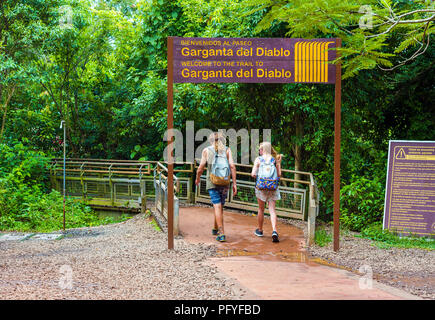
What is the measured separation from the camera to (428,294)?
526cm

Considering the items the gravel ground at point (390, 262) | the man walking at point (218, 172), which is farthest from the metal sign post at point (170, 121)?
the gravel ground at point (390, 262)

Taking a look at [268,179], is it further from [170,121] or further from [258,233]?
[170,121]

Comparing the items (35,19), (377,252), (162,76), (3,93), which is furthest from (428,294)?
(3,93)

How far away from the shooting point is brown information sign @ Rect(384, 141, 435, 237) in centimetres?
896

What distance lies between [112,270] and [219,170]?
272 cm

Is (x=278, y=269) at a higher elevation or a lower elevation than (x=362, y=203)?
lower

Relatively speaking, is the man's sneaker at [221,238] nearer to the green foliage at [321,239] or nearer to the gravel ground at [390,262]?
the gravel ground at [390,262]

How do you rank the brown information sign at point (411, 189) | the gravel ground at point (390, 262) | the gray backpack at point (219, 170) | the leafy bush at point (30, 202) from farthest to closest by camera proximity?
1. the leafy bush at point (30, 202)
2. the brown information sign at point (411, 189)
3. the gray backpack at point (219, 170)
4. the gravel ground at point (390, 262)

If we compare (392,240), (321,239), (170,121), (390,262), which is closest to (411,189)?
(392,240)

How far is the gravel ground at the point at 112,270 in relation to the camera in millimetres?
4898

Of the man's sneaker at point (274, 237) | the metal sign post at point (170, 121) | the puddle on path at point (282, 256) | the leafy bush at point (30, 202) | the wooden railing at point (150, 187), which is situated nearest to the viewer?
the puddle on path at point (282, 256)

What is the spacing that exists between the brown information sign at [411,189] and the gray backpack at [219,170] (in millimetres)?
3493

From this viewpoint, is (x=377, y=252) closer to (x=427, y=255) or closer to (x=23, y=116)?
(x=427, y=255)

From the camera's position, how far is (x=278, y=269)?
20.0 feet
